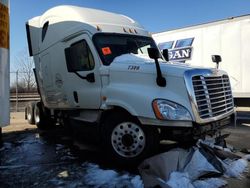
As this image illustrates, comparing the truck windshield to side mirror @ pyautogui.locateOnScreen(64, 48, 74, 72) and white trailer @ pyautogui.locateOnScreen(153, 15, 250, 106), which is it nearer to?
side mirror @ pyautogui.locateOnScreen(64, 48, 74, 72)

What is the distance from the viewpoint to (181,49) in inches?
573

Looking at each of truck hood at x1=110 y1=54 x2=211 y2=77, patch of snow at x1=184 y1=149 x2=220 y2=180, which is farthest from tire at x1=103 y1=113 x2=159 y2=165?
truck hood at x1=110 y1=54 x2=211 y2=77

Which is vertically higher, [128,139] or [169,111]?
[169,111]

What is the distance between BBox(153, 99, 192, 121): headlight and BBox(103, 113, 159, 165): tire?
0.41 m

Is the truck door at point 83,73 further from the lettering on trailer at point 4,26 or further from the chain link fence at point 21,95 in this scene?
the chain link fence at point 21,95

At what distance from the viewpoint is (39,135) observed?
10867 mm

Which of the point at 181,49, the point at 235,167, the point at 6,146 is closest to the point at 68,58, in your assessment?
the point at 6,146

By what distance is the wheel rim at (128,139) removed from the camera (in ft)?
21.1

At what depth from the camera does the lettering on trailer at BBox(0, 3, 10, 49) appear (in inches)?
246

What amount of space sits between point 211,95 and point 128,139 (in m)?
1.66

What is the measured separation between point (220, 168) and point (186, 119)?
3.11 ft

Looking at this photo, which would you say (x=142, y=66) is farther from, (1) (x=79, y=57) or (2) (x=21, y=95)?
(2) (x=21, y=95)

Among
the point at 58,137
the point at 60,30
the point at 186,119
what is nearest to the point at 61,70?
the point at 60,30

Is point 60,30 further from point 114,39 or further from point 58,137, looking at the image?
point 58,137
